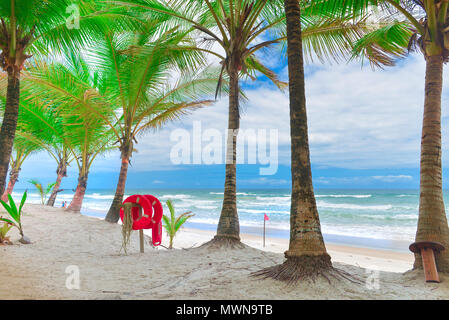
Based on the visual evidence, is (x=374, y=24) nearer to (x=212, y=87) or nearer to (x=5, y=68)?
(x=212, y=87)

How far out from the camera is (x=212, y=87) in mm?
9414

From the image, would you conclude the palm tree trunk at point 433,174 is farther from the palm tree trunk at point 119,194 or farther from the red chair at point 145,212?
the palm tree trunk at point 119,194

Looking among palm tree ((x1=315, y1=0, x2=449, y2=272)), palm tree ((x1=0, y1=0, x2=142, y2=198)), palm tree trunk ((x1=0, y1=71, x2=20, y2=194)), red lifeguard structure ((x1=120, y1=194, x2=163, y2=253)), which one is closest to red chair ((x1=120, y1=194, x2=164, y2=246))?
red lifeguard structure ((x1=120, y1=194, x2=163, y2=253))

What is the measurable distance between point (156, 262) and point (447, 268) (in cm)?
429

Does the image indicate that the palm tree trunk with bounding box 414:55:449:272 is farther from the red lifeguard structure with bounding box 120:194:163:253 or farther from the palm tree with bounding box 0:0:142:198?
the palm tree with bounding box 0:0:142:198

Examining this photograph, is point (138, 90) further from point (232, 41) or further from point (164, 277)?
point (164, 277)

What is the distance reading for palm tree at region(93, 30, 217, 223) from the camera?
8258mm

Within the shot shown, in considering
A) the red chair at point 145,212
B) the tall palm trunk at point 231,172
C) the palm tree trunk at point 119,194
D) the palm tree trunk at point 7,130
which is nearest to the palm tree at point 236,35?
the tall palm trunk at point 231,172

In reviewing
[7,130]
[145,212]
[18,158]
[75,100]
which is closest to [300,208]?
[145,212]

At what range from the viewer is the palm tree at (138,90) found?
8.26 metres

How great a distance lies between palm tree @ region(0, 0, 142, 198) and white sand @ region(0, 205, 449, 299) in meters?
1.66

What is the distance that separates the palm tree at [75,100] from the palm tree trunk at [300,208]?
6.67m

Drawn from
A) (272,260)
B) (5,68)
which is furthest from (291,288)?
(5,68)

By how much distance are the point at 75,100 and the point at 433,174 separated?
29.1 feet
